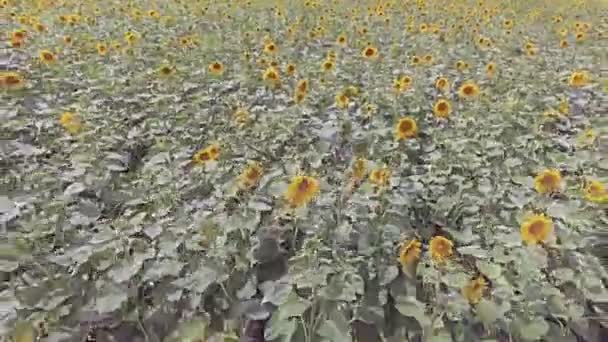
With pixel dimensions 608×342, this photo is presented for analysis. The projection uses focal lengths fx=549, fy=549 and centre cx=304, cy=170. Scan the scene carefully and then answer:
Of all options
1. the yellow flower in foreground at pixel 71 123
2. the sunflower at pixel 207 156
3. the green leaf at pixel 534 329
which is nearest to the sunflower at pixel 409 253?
the green leaf at pixel 534 329

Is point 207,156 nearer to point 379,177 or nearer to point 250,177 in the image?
point 250,177

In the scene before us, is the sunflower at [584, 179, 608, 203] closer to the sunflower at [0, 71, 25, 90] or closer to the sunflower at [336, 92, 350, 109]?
the sunflower at [336, 92, 350, 109]

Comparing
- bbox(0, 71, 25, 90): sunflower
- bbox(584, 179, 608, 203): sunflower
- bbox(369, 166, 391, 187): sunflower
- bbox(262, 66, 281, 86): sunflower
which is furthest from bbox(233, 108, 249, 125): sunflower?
bbox(584, 179, 608, 203): sunflower

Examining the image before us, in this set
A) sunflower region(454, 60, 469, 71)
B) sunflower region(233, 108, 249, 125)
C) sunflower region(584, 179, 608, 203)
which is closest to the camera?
sunflower region(584, 179, 608, 203)

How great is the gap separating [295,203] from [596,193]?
3.04 ft

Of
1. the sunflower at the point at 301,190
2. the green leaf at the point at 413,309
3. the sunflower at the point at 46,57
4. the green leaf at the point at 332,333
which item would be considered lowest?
the green leaf at the point at 413,309

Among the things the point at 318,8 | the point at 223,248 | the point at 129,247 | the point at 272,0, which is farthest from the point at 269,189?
the point at 272,0

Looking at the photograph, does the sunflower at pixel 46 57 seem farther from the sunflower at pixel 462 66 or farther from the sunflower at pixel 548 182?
the sunflower at pixel 548 182

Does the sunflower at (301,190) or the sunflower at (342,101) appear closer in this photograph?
the sunflower at (301,190)

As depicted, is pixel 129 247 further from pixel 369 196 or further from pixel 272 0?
Result: pixel 272 0

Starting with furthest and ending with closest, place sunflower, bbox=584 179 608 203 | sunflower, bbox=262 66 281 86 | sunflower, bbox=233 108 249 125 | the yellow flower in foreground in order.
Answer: sunflower, bbox=262 66 281 86
sunflower, bbox=233 108 249 125
the yellow flower in foreground
sunflower, bbox=584 179 608 203

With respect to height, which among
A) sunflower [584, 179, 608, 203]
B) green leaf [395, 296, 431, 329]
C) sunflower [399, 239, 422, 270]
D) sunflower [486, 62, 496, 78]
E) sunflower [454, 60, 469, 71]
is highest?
sunflower [584, 179, 608, 203]

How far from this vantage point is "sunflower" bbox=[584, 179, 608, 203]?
1673 mm

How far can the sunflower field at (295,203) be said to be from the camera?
5.01 ft
